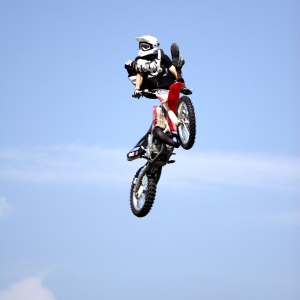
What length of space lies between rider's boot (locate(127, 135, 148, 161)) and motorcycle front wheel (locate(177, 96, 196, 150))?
1.74 meters

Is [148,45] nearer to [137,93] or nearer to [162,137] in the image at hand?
[137,93]

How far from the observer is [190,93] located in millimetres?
16078

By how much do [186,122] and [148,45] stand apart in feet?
8.10

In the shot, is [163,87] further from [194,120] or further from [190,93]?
[194,120]

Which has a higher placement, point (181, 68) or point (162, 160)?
point (181, 68)

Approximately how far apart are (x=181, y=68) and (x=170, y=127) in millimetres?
1557

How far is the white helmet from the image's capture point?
53.3 ft

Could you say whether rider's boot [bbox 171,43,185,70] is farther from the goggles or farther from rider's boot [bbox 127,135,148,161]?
rider's boot [bbox 127,135,148,161]

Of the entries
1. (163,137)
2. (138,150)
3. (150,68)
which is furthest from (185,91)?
(138,150)

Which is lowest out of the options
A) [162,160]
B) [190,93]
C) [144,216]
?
[144,216]

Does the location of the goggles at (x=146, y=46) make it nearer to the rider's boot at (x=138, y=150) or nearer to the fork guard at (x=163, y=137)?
the fork guard at (x=163, y=137)

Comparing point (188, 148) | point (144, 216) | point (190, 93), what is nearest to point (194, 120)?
point (188, 148)

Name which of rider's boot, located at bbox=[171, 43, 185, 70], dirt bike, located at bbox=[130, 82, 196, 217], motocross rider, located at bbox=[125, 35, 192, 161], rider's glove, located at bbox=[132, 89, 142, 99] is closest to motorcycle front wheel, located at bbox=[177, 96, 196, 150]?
dirt bike, located at bbox=[130, 82, 196, 217]

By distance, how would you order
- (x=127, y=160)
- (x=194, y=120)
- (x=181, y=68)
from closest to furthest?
1. (x=194, y=120)
2. (x=181, y=68)
3. (x=127, y=160)
